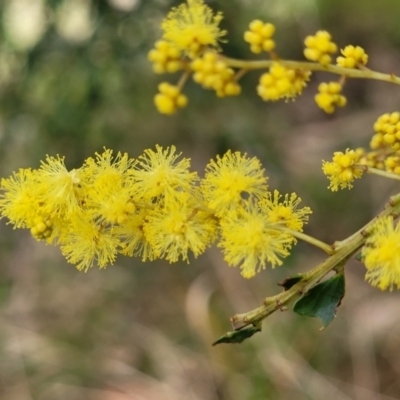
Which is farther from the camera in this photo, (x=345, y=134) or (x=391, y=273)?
(x=345, y=134)

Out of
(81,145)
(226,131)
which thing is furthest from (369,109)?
(81,145)

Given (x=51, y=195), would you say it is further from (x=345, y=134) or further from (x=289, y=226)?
(x=345, y=134)

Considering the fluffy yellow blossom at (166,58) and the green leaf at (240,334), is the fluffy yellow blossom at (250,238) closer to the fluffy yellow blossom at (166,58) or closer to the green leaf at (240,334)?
the green leaf at (240,334)

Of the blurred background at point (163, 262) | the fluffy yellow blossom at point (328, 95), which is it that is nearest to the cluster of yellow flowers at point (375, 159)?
the fluffy yellow blossom at point (328, 95)

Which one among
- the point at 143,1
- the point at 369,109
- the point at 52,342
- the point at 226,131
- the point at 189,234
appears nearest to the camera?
the point at 189,234

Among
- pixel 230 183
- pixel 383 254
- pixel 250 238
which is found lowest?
pixel 383 254

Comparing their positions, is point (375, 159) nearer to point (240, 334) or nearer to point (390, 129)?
point (390, 129)

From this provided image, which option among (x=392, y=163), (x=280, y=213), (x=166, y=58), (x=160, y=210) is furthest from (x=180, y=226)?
Answer: (x=392, y=163)
